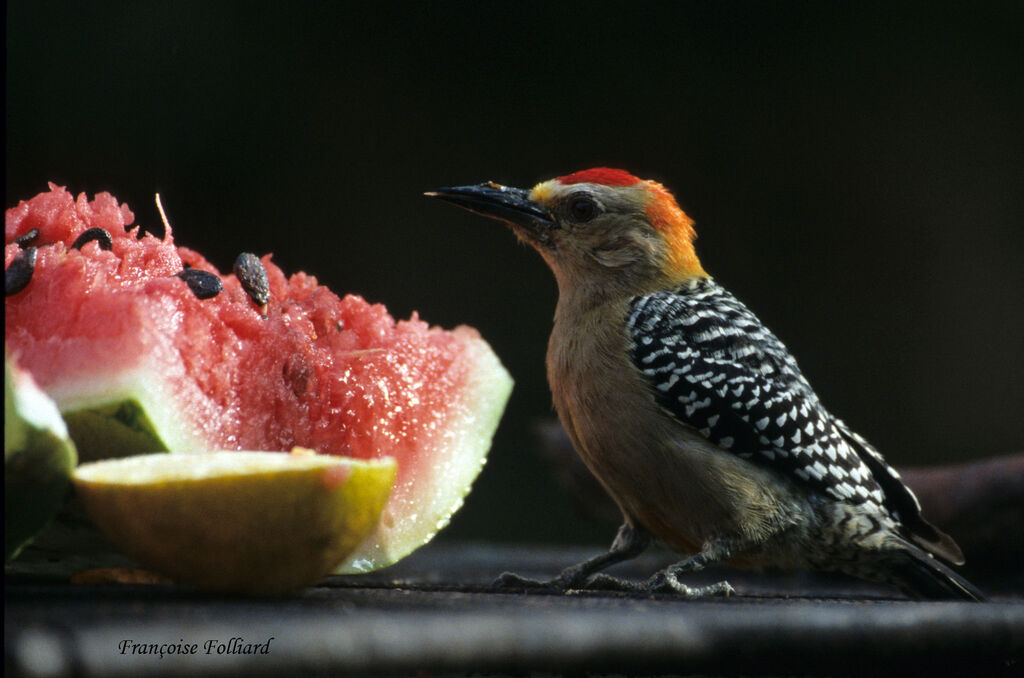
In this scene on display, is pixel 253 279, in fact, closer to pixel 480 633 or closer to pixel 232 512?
pixel 232 512

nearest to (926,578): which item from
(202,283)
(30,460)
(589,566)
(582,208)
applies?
(589,566)

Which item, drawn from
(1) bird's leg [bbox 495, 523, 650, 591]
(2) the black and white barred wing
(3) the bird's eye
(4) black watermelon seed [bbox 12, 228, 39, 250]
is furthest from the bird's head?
(4) black watermelon seed [bbox 12, 228, 39, 250]

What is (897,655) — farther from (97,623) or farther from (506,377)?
(506,377)

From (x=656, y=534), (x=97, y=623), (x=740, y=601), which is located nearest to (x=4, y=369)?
(x=97, y=623)

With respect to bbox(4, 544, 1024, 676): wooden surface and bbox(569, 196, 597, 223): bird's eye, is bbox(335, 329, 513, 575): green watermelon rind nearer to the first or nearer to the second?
bbox(4, 544, 1024, 676): wooden surface

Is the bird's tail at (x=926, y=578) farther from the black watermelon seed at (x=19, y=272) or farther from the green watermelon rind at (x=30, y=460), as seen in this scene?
the black watermelon seed at (x=19, y=272)
